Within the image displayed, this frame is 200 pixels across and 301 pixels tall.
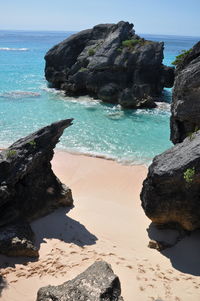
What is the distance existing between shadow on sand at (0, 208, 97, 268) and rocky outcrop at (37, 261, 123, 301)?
3.70 metres

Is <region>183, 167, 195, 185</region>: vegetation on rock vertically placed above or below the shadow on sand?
above

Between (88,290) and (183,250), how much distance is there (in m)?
4.85

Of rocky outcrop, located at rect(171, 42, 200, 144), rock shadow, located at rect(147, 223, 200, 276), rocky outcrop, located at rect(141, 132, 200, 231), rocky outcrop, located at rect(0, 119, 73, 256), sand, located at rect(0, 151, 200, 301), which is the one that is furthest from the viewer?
rocky outcrop, located at rect(171, 42, 200, 144)

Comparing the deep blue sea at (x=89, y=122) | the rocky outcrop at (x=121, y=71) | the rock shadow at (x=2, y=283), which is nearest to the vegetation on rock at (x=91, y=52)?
the rocky outcrop at (x=121, y=71)

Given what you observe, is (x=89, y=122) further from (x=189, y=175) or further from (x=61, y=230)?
(x=189, y=175)

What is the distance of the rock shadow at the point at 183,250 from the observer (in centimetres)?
990

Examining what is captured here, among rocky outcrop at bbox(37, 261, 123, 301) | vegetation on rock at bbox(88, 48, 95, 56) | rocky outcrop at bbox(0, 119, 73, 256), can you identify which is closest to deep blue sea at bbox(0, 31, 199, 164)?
vegetation on rock at bbox(88, 48, 95, 56)

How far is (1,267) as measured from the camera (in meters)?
9.49

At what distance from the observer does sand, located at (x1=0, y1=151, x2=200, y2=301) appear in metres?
8.85

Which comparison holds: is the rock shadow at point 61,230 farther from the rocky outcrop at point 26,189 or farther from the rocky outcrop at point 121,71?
the rocky outcrop at point 121,71

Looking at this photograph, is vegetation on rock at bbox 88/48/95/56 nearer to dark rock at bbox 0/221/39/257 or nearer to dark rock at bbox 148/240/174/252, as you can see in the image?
dark rock at bbox 148/240/174/252

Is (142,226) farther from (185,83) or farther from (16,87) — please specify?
(16,87)

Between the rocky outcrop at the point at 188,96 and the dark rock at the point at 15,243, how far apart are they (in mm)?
7570

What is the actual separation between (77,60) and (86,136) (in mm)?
16084
